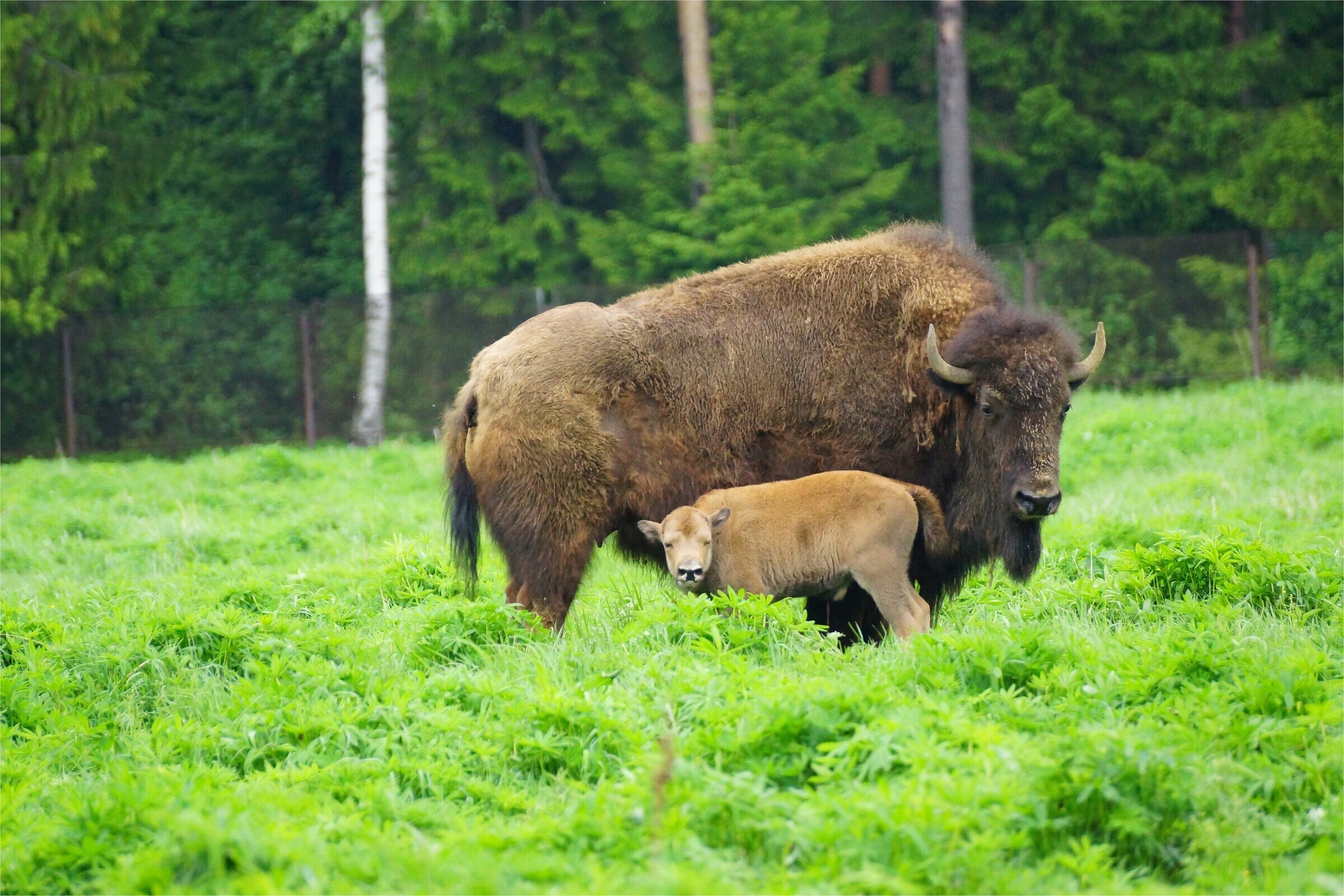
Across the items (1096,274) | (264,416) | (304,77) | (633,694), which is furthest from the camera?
(304,77)

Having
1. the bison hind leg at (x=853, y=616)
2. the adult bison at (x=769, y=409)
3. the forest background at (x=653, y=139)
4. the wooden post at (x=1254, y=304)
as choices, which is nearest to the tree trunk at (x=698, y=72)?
the forest background at (x=653, y=139)

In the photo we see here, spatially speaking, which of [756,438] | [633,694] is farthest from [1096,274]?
[633,694]

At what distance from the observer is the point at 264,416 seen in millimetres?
21922

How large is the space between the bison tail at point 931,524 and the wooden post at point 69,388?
685 inches

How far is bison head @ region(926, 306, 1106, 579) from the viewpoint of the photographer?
6.66 metres

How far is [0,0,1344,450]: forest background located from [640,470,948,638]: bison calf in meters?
14.7

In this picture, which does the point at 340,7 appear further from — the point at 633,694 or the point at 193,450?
the point at 633,694

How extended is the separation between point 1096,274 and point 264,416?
13077 millimetres

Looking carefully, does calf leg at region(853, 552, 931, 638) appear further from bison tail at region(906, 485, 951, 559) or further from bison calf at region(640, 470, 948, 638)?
bison tail at region(906, 485, 951, 559)

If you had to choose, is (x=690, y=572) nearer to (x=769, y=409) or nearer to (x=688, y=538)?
(x=688, y=538)

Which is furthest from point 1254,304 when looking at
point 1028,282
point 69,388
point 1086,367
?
point 69,388

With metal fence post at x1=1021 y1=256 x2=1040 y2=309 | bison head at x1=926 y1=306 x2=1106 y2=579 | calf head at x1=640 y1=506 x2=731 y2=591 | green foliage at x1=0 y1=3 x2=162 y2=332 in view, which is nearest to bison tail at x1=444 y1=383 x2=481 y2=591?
calf head at x1=640 y1=506 x2=731 y2=591

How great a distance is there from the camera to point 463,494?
23.5 ft

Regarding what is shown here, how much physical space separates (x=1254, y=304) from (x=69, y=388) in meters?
17.4
